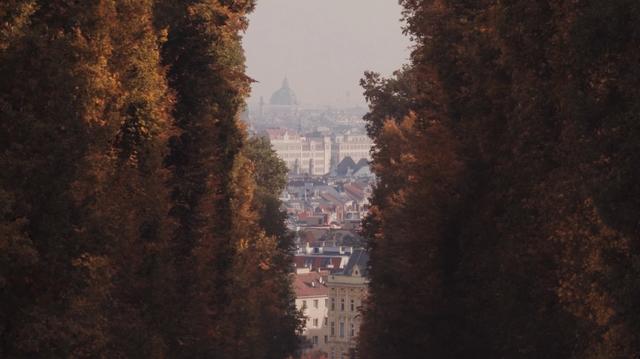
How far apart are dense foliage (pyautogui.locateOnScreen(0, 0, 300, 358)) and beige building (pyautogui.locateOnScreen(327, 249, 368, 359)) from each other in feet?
387

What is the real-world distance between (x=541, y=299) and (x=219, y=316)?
18.0 metres

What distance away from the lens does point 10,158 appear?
89.1 feet

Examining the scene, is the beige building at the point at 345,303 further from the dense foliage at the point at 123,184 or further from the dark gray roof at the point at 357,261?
the dense foliage at the point at 123,184

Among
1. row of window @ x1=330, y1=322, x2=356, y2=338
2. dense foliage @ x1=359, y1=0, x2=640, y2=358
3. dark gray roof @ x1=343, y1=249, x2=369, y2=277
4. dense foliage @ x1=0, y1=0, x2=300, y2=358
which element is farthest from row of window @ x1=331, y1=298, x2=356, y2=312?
dense foliage @ x1=359, y1=0, x2=640, y2=358

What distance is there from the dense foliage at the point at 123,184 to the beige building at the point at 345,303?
387ft

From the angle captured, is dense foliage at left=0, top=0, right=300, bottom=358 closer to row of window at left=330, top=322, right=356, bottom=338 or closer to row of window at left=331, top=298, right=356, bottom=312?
row of window at left=331, top=298, right=356, bottom=312

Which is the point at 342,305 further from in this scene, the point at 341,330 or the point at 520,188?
the point at 520,188

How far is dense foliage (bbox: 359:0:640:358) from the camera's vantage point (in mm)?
27469

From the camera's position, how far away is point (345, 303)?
187 m

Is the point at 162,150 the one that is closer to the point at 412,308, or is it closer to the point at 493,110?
the point at 493,110

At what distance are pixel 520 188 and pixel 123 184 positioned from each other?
819cm

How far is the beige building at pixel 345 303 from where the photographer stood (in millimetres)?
181750

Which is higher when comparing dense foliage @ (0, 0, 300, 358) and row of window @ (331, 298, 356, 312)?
row of window @ (331, 298, 356, 312)

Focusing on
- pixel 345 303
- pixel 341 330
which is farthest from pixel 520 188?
pixel 341 330
